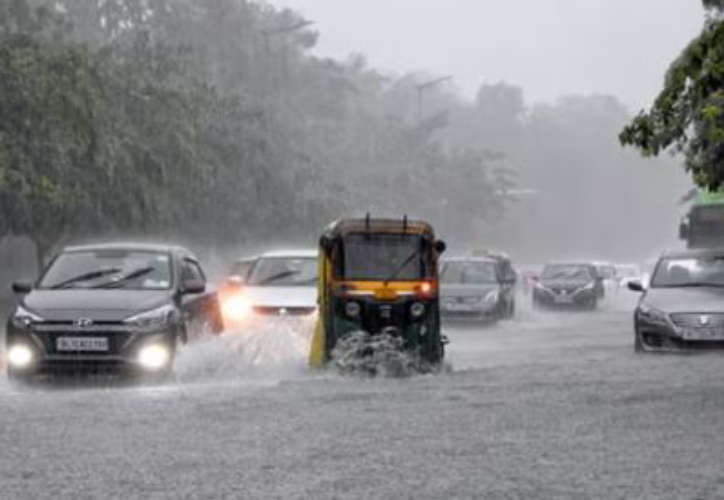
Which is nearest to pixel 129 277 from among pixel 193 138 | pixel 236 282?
pixel 236 282

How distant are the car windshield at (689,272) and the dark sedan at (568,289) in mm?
19821

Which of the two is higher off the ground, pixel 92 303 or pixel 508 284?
pixel 92 303

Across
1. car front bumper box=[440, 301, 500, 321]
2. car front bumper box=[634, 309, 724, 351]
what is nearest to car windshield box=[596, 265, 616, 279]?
car front bumper box=[440, 301, 500, 321]

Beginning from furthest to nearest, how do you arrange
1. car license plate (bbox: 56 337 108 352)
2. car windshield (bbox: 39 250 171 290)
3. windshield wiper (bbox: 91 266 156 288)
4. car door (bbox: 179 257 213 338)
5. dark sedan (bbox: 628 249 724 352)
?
dark sedan (bbox: 628 249 724 352), car door (bbox: 179 257 213 338), car windshield (bbox: 39 250 171 290), windshield wiper (bbox: 91 266 156 288), car license plate (bbox: 56 337 108 352)

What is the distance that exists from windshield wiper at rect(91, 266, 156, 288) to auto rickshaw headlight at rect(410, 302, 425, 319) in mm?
2967

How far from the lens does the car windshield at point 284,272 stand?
21312 mm

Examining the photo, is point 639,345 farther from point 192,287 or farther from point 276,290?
point 192,287

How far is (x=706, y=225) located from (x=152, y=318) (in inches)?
874

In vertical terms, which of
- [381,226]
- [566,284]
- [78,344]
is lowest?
[566,284]

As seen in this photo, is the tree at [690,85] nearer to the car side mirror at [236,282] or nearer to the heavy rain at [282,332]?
the heavy rain at [282,332]

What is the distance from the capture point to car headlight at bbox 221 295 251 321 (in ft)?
65.7

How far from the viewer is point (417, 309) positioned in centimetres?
1664

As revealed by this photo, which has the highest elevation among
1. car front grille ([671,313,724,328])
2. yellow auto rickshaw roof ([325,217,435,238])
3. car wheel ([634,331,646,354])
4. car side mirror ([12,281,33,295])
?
yellow auto rickshaw roof ([325,217,435,238])

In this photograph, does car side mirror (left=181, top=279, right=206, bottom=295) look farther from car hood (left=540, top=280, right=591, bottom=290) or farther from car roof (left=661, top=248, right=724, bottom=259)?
car hood (left=540, top=280, right=591, bottom=290)
